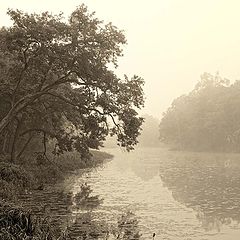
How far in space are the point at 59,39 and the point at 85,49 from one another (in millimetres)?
1999

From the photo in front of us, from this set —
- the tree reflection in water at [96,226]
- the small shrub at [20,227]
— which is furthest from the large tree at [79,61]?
the small shrub at [20,227]

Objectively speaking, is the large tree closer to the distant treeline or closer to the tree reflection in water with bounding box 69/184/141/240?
the tree reflection in water with bounding box 69/184/141/240

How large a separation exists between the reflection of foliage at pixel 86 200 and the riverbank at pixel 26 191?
309cm

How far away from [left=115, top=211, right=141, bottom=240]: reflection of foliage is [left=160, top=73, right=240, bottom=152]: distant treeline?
264 feet

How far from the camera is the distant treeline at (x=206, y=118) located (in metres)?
107

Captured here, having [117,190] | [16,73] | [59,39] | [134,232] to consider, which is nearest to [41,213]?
[134,232]

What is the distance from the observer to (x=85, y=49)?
31.1 meters

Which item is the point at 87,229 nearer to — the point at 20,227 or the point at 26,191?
the point at 20,227

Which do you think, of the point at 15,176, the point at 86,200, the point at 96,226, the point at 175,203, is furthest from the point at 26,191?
the point at 96,226

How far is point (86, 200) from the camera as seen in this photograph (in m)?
27.8

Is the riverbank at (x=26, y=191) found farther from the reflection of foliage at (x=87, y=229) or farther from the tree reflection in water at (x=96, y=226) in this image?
the tree reflection in water at (x=96, y=226)

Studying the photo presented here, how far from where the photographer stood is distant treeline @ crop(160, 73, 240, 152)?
350ft

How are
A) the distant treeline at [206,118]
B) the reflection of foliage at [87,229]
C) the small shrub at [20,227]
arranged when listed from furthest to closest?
the distant treeline at [206,118] < the reflection of foliage at [87,229] < the small shrub at [20,227]

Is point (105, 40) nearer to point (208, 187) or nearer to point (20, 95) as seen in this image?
point (20, 95)
